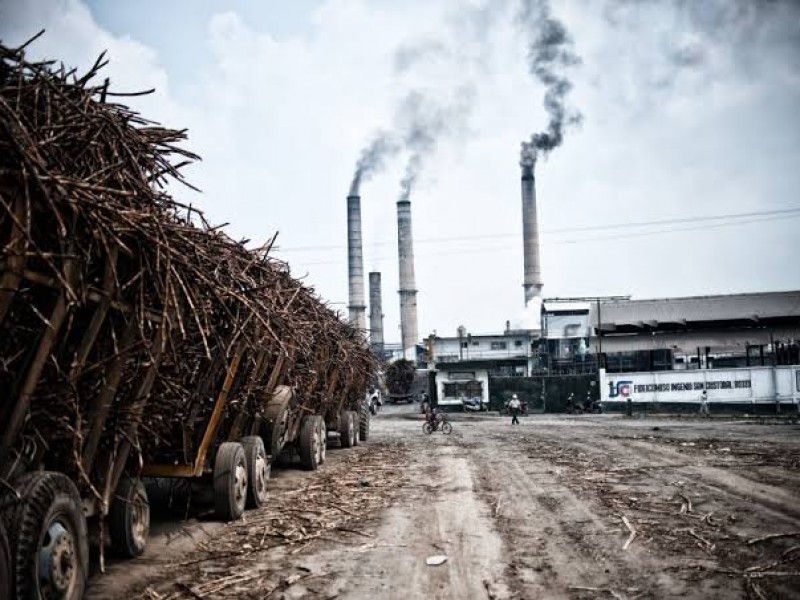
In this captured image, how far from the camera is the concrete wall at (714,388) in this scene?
3450 centimetres

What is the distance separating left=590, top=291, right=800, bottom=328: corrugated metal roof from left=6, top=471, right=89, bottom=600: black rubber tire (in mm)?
48615

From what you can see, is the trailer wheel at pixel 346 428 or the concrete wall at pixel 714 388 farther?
the concrete wall at pixel 714 388

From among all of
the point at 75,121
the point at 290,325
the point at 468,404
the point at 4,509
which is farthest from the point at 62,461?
the point at 468,404

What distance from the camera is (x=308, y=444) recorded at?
14.1 metres

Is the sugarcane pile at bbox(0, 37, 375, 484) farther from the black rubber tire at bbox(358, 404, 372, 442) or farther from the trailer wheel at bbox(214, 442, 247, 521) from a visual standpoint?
the black rubber tire at bbox(358, 404, 372, 442)

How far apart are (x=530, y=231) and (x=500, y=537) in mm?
49599

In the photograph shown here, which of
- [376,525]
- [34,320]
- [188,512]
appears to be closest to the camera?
A: [34,320]

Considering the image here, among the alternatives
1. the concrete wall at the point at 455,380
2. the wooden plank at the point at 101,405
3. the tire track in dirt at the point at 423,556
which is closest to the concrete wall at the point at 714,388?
the concrete wall at the point at 455,380

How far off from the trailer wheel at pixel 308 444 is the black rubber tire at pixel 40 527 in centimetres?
920

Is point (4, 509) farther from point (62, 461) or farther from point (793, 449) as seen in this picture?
point (793, 449)

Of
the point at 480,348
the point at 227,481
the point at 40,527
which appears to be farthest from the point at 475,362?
the point at 40,527

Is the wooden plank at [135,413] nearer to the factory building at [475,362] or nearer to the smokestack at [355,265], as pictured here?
the factory building at [475,362]

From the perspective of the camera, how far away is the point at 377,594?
219 inches

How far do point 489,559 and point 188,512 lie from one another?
14.2 feet
